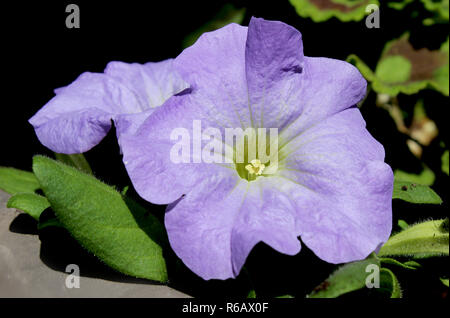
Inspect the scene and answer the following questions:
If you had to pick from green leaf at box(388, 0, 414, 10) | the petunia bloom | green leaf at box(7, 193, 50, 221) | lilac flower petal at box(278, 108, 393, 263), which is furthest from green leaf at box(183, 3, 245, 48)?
green leaf at box(7, 193, 50, 221)

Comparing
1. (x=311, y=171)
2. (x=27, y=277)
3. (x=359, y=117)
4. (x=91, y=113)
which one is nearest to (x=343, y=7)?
(x=359, y=117)

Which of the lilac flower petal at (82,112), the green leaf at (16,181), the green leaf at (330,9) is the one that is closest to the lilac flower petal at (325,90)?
the lilac flower petal at (82,112)

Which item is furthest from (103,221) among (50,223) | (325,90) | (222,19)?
(222,19)

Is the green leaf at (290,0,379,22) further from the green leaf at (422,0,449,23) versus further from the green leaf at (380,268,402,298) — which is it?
the green leaf at (380,268,402,298)

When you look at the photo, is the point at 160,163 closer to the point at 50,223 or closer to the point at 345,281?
the point at 50,223

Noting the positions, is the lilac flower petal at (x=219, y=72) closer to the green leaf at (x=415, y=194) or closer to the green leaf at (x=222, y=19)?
the green leaf at (x=415, y=194)

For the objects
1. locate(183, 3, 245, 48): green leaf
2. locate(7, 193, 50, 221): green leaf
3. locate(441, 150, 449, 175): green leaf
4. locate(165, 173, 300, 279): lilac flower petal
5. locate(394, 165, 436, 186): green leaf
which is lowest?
locate(441, 150, 449, 175): green leaf

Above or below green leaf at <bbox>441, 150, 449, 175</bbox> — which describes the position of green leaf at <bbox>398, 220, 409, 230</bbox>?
above
